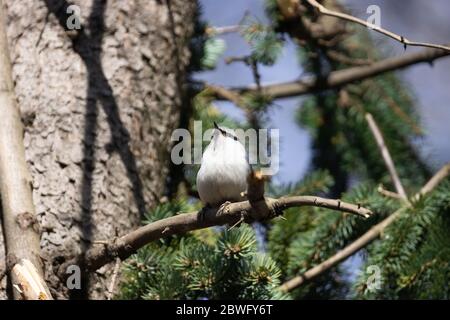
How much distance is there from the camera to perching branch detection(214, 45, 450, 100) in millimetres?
3396

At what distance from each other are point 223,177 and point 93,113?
54 centimetres

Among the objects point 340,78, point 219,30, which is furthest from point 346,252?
point 219,30

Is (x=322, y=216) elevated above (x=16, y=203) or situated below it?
below

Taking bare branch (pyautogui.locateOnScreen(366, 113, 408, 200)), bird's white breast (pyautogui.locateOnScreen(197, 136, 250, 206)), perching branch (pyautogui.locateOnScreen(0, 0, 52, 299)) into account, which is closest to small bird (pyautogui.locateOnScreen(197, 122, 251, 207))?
bird's white breast (pyautogui.locateOnScreen(197, 136, 250, 206))

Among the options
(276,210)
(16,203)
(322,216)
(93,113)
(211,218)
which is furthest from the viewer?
(322,216)

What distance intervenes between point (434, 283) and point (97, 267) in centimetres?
105

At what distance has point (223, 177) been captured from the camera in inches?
95.8

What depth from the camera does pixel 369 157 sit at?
3621 millimetres

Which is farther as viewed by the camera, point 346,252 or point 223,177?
point 346,252

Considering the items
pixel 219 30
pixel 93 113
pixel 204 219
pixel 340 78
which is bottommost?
pixel 204 219

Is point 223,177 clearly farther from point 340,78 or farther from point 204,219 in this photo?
point 340,78

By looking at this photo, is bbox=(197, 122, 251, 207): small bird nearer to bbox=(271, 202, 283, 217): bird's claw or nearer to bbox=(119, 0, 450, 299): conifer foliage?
bbox=(119, 0, 450, 299): conifer foliage

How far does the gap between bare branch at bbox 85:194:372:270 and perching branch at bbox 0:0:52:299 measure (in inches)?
7.5

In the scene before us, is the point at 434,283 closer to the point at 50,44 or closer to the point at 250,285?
the point at 250,285
